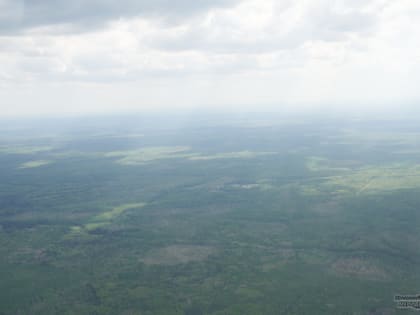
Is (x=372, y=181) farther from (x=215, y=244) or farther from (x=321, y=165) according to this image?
(x=215, y=244)

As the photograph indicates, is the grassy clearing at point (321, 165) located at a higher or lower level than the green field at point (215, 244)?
higher

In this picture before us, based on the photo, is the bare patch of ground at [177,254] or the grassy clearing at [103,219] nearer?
the bare patch of ground at [177,254]

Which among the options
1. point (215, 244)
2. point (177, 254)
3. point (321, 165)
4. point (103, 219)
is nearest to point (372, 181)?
point (321, 165)

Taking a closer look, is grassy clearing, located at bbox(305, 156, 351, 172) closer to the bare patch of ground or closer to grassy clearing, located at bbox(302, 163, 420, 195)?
grassy clearing, located at bbox(302, 163, 420, 195)

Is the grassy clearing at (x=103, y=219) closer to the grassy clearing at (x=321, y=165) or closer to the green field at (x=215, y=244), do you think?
the green field at (x=215, y=244)

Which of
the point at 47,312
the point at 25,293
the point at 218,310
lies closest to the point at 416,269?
the point at 218,310

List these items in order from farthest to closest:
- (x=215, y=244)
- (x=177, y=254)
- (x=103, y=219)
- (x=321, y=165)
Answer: (x=321, y=165) < (x=103, y=219) < (x=215, y=244) < (x=177, y=254)

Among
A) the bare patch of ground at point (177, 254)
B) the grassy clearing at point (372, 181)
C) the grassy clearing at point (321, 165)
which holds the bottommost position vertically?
the bare patch of ground at point (177, 254)

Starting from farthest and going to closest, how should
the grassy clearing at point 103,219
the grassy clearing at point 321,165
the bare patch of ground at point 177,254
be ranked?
the grassy clearing at point 321,165 → the grassy clearing at point 103,219 → the bare patch of ground at point 177,254

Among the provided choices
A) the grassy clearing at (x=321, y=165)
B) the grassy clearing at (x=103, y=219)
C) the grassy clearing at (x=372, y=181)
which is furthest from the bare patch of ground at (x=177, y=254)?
the grassy clearing at (x=321, y=165)
